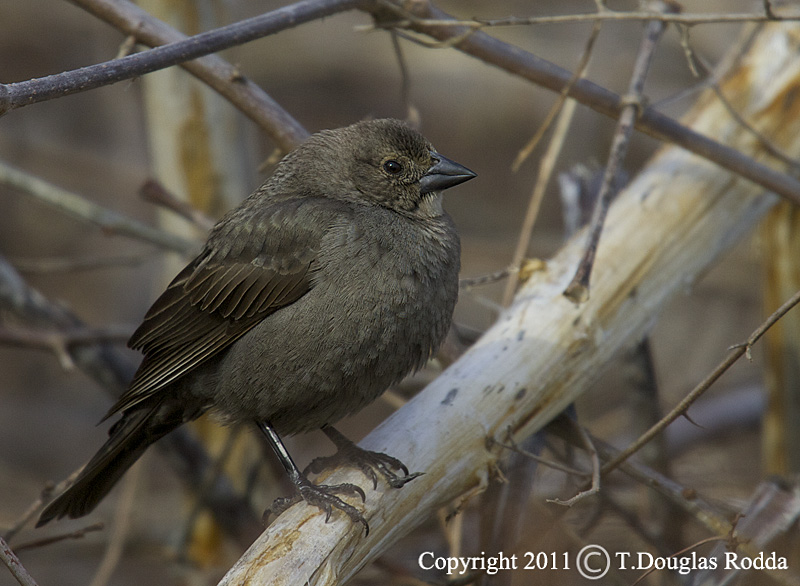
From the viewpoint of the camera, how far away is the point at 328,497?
255cm

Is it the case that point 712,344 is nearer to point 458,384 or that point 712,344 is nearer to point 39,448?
point 458,384

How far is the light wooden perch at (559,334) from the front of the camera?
2479 millimetres

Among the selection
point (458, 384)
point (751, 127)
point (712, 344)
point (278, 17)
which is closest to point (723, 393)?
point (712, 344)

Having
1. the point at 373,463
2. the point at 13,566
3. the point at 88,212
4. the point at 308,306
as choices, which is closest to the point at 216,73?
the point at 308,306

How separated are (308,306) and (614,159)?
46.4 inches

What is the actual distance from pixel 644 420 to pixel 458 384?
1.57 m

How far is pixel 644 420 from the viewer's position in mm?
4078

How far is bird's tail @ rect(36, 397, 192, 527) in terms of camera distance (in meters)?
3.15

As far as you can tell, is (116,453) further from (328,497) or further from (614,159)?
(614,159)

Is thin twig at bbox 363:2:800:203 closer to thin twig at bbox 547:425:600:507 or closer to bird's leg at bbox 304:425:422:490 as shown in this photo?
thin twig at bbox 547:425:600:507

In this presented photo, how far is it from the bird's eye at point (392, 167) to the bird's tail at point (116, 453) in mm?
1185

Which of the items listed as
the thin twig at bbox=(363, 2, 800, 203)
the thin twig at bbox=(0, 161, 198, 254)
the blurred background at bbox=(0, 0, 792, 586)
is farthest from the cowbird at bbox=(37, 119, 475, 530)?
the thin twig at bbox=(0, 161, 198, 254)

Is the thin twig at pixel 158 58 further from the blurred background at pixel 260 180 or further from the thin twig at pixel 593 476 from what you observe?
the thin twig at pixel 593 476

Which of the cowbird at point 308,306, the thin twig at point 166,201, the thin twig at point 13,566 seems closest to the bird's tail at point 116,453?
the cowbird at point 308,306
